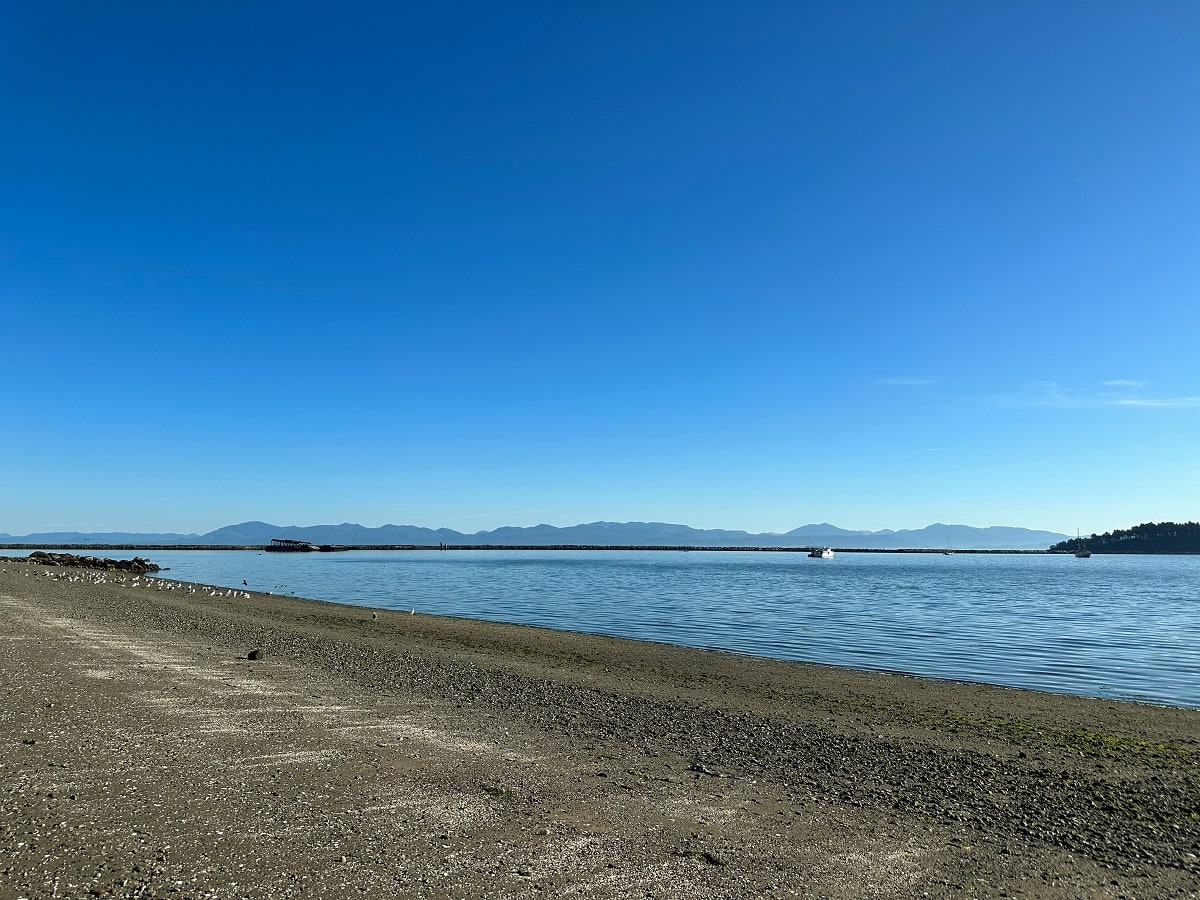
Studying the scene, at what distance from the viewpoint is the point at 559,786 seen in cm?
952

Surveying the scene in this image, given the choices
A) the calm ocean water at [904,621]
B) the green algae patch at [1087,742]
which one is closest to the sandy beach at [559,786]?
the green algae patch at [1087,742]

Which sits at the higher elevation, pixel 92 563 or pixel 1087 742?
pixel 92 563

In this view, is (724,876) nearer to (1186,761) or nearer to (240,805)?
(240,805)

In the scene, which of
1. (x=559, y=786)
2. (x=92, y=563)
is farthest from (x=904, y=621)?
(x=92, y=563)

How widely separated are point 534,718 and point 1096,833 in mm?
9015

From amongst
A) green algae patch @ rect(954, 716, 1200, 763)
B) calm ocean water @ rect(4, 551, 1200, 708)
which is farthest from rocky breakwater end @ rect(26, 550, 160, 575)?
green algae patch @ rect(954, 716, 1200, 763)

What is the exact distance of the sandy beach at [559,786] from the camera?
22.4ft

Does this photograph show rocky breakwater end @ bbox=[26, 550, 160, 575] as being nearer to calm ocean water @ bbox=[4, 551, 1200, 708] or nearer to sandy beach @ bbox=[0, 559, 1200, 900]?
calm ocean water @ bbox=[4, 551, 1200, 708]

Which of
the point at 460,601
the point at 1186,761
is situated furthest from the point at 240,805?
the point at 460,601

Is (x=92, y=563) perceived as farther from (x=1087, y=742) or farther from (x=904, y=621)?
(x=1087, y=742)

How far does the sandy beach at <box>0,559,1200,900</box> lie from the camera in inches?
269

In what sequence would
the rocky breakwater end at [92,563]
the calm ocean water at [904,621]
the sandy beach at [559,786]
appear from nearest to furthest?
the sandy beach at [559,786], the calm ocean water at [904,621], the rocky breakwater end at [92,563]

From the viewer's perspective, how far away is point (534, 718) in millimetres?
13695

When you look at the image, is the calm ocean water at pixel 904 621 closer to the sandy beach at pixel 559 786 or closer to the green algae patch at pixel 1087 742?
the sandy beach at pixel 559 786
